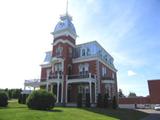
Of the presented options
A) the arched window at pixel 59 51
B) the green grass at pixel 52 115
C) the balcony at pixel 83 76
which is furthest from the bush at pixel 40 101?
the arched window at pixel 59 51

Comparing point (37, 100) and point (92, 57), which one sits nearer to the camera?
point (37, 100)

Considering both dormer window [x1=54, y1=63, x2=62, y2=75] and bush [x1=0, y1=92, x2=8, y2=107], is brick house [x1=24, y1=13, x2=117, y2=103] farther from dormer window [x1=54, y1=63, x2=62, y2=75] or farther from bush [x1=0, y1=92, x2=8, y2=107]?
bush [x1=0, y1=92, x2=8, y2=107]

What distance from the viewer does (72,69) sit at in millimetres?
34219

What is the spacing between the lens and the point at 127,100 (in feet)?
168

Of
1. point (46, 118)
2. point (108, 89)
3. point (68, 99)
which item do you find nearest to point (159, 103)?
point (108, 89)

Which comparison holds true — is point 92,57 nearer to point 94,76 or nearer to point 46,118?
point 94,76

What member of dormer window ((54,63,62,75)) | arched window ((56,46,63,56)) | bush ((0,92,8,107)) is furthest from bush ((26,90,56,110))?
arched window ((56,46,63,56))

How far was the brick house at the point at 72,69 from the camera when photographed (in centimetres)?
3114

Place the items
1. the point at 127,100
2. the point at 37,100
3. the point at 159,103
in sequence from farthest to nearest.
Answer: the point at 127,100 → the point at 159,103 → the point at 37,100

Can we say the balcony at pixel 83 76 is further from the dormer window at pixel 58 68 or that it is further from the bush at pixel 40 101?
the bush at pixel 40 101

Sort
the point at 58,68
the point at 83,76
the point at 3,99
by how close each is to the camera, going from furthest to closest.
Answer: the point at 58,68 < the point at 83,76 < the point at 3,99

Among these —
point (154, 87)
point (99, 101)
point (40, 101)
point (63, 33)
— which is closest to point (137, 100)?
point (154, 87)

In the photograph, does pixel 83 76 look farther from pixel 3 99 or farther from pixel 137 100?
pixel 137 100

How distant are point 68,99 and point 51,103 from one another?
43.2ft
